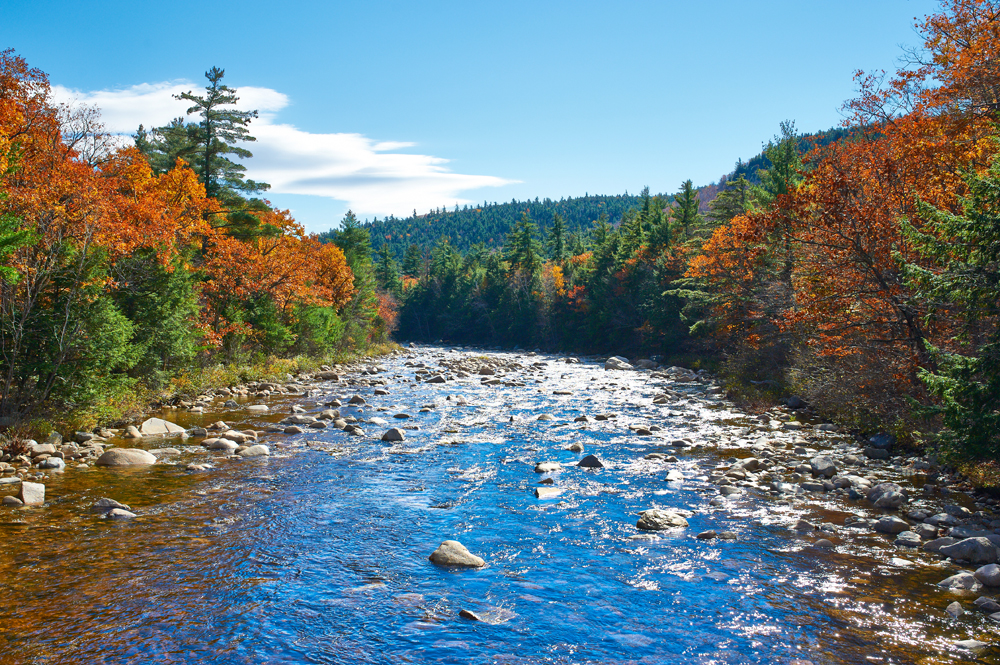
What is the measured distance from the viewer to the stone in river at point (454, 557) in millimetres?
7859

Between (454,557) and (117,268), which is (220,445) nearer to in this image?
(117,268)

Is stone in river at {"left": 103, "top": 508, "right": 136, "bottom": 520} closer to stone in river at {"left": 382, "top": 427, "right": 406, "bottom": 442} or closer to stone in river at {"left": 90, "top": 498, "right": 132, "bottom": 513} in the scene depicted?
stone in river at {"left": 90, "top": 498, "right": 132, "bottom": 513}

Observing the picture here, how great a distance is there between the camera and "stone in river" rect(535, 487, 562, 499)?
1096 cm

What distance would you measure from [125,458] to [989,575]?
1539 cm

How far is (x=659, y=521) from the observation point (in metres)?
9.32

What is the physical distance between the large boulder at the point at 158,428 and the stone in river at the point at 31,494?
5.79m

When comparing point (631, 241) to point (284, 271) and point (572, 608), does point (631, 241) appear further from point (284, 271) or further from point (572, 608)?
point (572, 608)

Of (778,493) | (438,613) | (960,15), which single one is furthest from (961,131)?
(438,613)

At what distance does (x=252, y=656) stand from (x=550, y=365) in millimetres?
37190

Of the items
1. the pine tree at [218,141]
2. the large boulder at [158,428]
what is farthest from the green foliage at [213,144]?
the large boulder at [158,428]

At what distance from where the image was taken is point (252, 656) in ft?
18.4

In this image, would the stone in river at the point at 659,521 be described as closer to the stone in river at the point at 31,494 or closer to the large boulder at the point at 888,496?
the large boulder at the point at 888,496

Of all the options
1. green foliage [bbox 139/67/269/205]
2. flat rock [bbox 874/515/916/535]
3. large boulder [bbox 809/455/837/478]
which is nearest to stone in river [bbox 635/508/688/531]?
flat rock [bbox 874/515/916/535]

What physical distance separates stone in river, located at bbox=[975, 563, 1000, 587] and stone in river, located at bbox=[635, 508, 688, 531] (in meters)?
3.71
